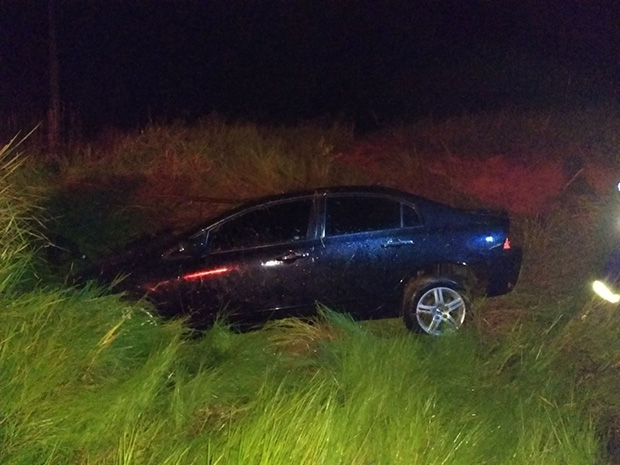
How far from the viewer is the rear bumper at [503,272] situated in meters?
7.66

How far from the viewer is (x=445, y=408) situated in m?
5.28

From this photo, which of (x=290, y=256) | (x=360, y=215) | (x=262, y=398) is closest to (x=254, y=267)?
(x=290, y=256)

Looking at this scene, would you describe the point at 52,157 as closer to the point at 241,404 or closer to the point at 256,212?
the point at 256,212

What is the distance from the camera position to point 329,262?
746cm

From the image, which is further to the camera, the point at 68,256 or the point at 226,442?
the point at 68,256

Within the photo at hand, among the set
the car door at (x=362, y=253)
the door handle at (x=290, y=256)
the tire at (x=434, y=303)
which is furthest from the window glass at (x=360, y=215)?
the tire at (x=434, y=303)

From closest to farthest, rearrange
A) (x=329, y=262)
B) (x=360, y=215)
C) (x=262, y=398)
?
(x=262, y=398) < (x=329, y=262) < (x=360, y=215)

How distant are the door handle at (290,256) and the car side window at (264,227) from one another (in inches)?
5.5

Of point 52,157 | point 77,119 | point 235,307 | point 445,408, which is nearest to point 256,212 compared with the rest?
point 235,307

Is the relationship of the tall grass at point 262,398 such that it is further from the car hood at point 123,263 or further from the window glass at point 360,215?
the window glass at point 360,215

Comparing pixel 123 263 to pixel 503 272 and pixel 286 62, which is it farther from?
pixel 286 62

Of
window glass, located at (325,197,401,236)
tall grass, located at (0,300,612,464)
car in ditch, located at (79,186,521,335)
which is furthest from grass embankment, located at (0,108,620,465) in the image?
window glass, located at (325,197,401,236)

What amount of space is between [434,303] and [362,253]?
0.78 m

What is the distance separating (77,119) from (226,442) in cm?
1384
